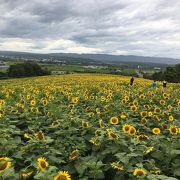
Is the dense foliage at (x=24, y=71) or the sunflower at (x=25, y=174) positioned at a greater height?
the sunflower at (x=25, y=174)

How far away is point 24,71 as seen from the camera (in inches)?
2822

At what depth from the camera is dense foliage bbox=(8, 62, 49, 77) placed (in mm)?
69750

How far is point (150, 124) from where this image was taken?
22.2ft

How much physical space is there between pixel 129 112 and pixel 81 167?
11.9ft

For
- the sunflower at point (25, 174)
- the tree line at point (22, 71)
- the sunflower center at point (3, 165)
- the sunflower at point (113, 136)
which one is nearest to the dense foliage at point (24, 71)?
the tree line at point (22, 71)

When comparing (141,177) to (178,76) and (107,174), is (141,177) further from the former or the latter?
(178,76)

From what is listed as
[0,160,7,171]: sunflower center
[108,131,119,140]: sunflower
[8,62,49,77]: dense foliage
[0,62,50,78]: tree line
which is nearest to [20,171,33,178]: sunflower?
[0,160,7,171]: sunflower center

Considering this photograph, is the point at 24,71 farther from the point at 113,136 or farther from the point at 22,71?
the point at 113,136

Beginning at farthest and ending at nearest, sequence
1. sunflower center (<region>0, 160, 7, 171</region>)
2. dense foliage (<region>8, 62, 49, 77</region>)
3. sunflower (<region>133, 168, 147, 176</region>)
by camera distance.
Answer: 1. dense foliage (<region>8, 62, 49, 77</region>)
2. sunflower (<region>133, 168, 147, 176</region>)
3. sunflower center (<region>0, 160, 7, 171</region>)

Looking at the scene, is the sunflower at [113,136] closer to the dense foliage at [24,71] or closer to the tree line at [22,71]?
the tree line at [22,71]

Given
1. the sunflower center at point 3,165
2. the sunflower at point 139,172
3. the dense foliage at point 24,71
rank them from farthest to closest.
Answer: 1. the dense foliage at point 24,71
2. the sunflower at point 139,172
3. the sunflower center at point 3,165

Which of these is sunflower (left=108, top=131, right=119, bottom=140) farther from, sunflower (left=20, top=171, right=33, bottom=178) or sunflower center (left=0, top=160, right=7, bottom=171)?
sunflower center (left=0, top=160, right=7, bottom=171)

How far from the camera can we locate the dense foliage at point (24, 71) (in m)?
69.8

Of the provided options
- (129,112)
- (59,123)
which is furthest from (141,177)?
(129,112)
